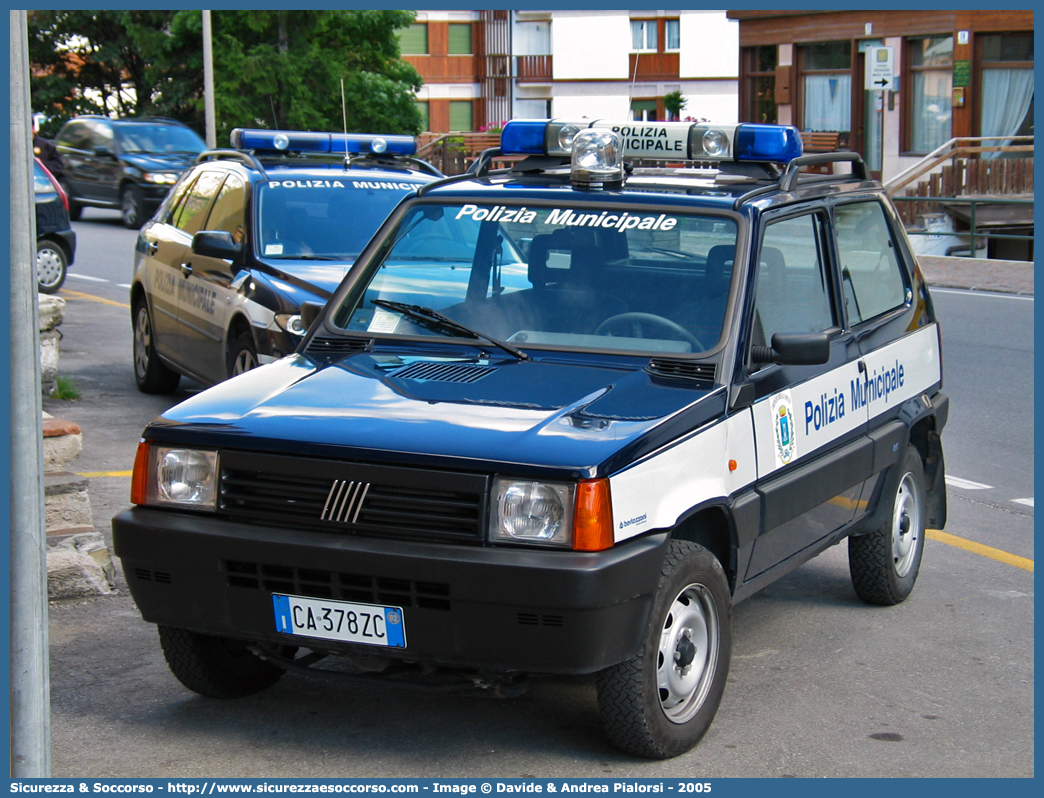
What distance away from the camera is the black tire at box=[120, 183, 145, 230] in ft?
83.0

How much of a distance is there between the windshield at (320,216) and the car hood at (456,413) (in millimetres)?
4281

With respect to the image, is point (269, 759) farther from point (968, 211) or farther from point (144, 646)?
→ point (968, 211)

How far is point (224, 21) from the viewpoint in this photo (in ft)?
129

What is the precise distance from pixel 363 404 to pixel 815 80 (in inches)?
1353

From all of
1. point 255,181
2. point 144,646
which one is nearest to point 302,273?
point 255,181

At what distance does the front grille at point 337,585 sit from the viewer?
3957mm

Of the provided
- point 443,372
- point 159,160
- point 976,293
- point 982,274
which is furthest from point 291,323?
point 159,160

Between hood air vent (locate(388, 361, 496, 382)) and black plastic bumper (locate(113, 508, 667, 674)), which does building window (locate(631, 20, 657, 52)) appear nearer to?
hood air vent (locate(388, 361, 496, 382))

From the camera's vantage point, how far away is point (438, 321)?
5082 mm

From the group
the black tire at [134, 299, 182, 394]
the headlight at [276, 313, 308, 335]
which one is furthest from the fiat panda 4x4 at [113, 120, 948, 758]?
the black tire at [134, 299, 182, 394]

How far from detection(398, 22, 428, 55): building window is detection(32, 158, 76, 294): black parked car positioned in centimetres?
4811

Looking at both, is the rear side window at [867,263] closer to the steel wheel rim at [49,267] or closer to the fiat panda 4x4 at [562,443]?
the fiat panda 4x4 at [562,443]

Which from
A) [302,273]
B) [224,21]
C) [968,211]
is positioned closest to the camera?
[302,273]

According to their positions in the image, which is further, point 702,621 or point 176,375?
point 176,375
